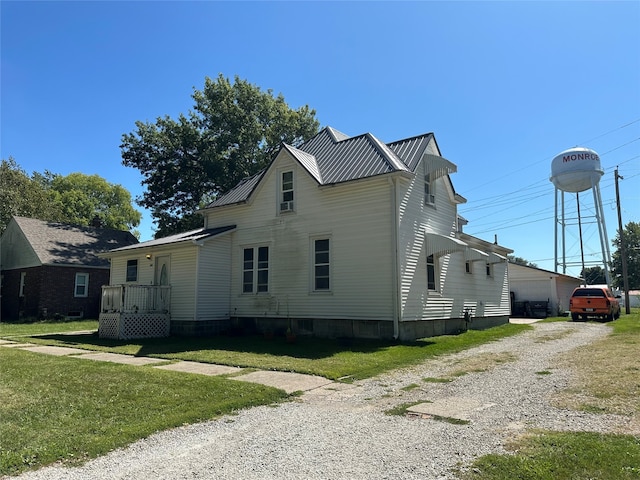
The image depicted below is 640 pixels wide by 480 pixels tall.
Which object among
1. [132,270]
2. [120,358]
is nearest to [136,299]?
[132,270]

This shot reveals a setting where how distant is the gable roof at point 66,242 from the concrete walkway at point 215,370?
16721 mm

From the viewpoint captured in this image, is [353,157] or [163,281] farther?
[163,281]

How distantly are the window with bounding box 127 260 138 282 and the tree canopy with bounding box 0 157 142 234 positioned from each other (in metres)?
27.9

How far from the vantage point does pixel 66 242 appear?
98.7 ft

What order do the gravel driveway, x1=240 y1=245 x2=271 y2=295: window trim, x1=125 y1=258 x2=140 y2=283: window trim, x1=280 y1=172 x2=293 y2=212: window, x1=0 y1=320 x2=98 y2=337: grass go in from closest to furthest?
the gravel driveway < x1=280 y1=172 x2=293 y2=212: window < x1=240 y1=245 x2=271 y2=295: window trim < x1=0 y1=320 x2=98 y2=337: grass < x1=125 y1=258 x2=140 y2=283: window trim

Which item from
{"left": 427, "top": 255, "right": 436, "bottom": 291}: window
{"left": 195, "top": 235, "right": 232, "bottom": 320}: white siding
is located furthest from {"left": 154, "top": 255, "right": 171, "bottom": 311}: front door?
{"left": 427, "top": 255, "right": 436, "bottom": 291}: window

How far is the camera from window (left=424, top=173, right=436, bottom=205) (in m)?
16.9

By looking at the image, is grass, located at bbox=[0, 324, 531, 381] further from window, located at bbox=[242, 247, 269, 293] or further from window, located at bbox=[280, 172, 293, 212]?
window, located at bbox=[280, 172, 293, 212]

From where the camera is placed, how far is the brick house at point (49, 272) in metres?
26.9

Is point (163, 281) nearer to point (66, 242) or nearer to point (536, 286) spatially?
point (66, 242)

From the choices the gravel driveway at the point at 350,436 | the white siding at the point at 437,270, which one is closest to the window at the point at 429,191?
the white siding at the point at 437,270

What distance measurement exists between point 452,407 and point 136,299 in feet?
43.9

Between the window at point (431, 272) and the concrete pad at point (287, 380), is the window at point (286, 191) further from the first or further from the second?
the concrete pad at point (287, 380)

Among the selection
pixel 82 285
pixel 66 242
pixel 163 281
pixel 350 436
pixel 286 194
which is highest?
pixel 286 194
